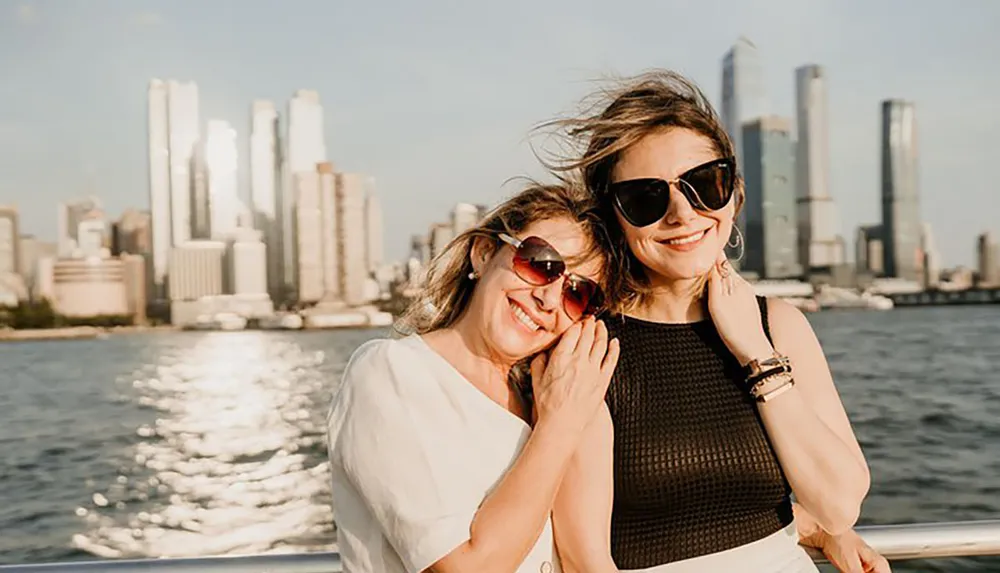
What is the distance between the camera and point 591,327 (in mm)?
1720

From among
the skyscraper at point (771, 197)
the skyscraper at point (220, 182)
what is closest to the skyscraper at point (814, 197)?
the skyscraper at point (771, 197)

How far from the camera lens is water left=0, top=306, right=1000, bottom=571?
2094cm

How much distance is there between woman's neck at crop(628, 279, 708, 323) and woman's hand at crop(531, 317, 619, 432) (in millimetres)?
336

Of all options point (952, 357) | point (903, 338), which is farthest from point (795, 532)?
point (903, 338)

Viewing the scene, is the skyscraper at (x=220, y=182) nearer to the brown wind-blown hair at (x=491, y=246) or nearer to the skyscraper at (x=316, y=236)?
the skyscraper at (x=316, y=236)

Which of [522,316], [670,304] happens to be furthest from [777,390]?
[522,316]

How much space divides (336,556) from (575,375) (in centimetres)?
56

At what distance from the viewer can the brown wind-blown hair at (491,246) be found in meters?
1.75

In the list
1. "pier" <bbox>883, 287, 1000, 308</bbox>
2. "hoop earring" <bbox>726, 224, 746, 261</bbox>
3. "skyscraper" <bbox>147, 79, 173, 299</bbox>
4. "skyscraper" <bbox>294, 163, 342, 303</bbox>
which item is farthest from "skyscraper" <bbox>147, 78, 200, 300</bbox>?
"hoop earring" <bbox>726, 224, 746, 261</bbox>

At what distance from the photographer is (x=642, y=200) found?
6.24ft

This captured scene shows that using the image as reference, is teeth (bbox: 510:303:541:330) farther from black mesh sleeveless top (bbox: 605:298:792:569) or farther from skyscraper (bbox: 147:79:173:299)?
skyscraper (bbox: 147:79:173:299)

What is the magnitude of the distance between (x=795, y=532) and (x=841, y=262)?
8351 centimetres

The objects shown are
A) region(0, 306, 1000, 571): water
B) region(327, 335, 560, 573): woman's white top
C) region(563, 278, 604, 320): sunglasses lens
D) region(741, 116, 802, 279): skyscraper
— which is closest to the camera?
region(327, 335, 560, 573): woman's white top

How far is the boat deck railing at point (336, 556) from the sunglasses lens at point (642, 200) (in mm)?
789
